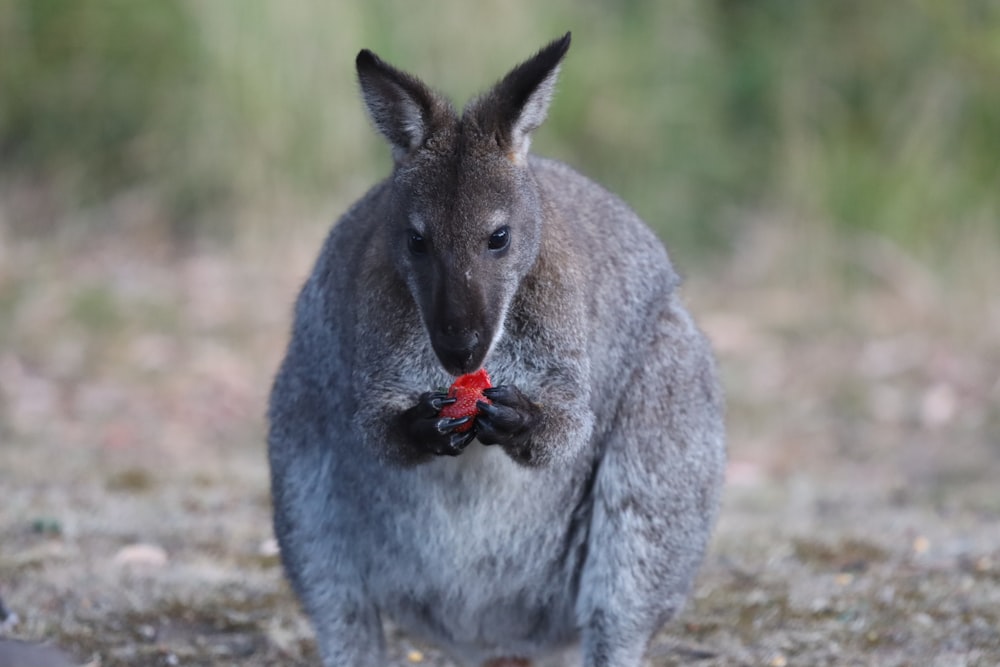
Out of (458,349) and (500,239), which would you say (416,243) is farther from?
(458,349)

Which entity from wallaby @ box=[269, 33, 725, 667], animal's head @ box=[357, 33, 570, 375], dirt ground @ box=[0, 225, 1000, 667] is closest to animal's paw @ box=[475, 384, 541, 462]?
wallaby @ box=[269, 33, 725, 667]

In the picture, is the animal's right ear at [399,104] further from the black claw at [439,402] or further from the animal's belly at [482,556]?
the animal's belly at [482,556]

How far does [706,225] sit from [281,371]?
7020mm

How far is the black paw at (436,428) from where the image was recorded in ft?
11.0

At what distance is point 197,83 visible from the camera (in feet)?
31.4

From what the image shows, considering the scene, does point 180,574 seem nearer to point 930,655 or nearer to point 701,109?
point 930,655

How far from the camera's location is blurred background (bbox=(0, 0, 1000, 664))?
282 inches

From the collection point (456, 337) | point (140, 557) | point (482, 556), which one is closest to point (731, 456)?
point (140, 557)

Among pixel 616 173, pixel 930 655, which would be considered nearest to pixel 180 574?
pixel 930 655

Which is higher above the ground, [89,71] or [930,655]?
[89,71]

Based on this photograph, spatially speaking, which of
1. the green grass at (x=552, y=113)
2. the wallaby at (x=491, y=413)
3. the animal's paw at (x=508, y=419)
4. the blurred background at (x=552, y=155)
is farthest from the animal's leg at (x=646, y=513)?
the green grass at (x=552, y=113)

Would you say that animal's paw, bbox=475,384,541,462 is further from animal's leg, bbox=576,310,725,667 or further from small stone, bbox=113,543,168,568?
small stone, bbox=113,543,168,568

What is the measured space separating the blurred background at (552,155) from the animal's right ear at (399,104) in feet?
8.30

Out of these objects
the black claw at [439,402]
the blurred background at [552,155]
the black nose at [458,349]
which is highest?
the blurred background at [552,155]
